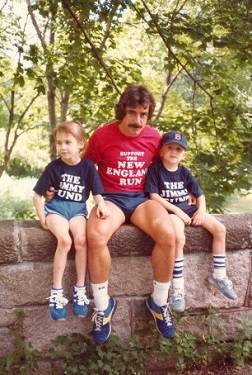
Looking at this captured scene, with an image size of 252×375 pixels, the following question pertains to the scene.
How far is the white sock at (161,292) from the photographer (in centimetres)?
252

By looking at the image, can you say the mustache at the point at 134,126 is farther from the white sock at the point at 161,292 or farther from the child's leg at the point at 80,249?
the white sock at the point at 161,292

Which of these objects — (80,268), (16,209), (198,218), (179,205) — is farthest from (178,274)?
(16,209)

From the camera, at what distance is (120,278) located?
2609 millimetres

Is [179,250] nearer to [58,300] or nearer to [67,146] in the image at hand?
[58,300]

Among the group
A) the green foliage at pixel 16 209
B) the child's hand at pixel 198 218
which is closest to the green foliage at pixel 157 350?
the child's hand at pixel 198 218

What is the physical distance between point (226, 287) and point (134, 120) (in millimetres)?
1238

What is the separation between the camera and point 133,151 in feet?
9.45

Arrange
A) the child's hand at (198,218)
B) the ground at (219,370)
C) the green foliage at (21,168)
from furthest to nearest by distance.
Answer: the green foliage at (21,168)
the ground at (219,370)
the child's hand at (198,218)

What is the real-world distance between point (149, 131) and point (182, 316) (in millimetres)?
1282

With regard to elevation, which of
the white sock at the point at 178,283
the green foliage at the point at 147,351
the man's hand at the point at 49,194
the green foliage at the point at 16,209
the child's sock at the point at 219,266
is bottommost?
the green foliage at the point at 16,209

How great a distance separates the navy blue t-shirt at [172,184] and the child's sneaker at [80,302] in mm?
780

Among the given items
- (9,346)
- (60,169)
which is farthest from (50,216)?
(9,346)

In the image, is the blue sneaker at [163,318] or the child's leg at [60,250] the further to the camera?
the blue sneaker at [163,318]

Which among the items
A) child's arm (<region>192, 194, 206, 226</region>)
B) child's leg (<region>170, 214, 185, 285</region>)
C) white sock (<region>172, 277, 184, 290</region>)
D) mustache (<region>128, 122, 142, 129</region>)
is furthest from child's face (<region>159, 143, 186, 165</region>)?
white sock (<region>172, 277, 184, 290</region>)
